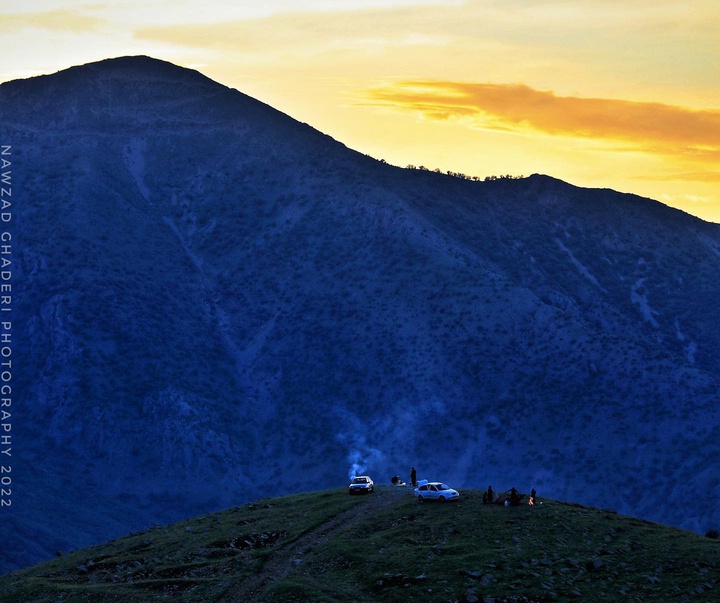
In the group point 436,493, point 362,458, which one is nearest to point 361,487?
point 436,493

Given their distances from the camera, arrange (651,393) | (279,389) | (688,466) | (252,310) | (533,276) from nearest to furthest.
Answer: (688,466) < (651,393) < (279,389) < (252,310) < (533,276)

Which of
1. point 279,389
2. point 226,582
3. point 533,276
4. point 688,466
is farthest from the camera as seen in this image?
point 533,276

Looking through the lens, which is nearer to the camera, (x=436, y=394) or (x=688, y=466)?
(x=688, y=466)

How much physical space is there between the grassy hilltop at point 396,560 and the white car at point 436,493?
669mm

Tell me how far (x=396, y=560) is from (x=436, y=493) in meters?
11.7

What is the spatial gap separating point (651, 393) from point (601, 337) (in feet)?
45.3

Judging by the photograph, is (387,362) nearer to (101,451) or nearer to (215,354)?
(215,354)

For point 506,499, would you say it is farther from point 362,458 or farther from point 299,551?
point 362,458

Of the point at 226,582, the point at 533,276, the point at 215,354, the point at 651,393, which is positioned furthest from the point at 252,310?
the point at 226,582

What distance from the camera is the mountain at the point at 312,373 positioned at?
496 feet

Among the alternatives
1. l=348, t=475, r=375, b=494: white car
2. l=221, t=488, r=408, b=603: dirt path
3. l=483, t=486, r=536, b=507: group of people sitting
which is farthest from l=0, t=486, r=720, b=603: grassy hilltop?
l=348, t=475, r=375, b=494: white car

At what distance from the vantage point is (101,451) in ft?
522

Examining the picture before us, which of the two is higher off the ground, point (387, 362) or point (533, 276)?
point (533, 276)

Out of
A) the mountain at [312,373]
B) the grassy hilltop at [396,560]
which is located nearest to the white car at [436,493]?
the grassy hilltop at [396,560]
